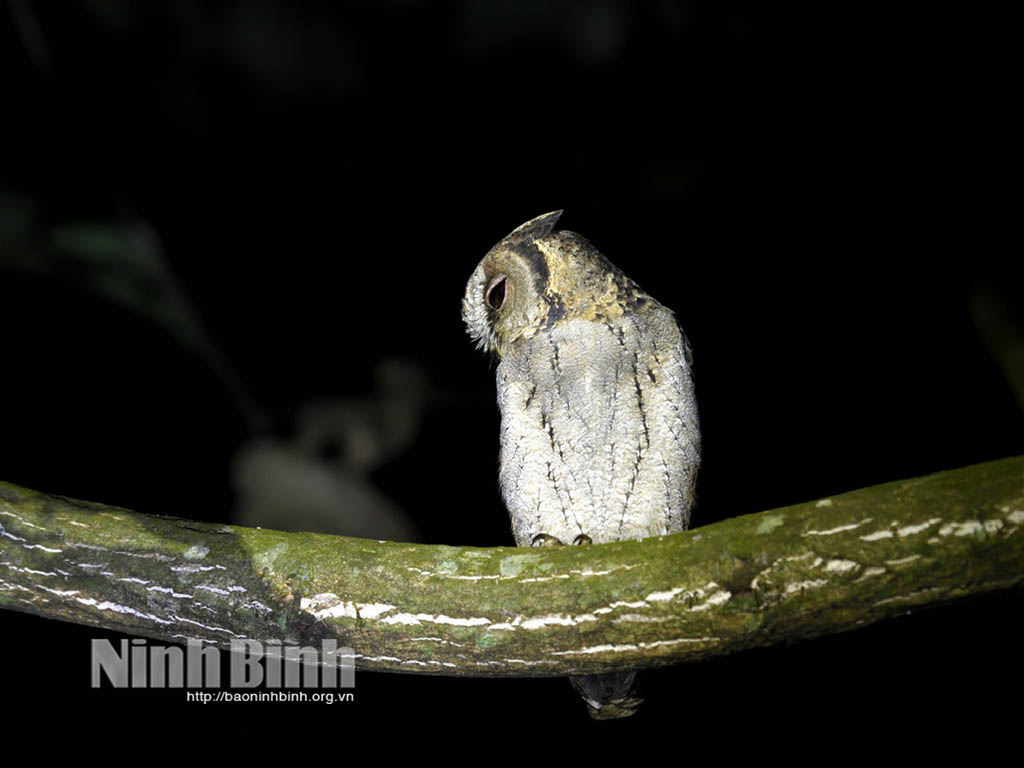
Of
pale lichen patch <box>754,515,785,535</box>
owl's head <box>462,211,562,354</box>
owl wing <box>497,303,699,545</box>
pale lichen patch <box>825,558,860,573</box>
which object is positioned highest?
owl's head <box>462,211,562,354</box>

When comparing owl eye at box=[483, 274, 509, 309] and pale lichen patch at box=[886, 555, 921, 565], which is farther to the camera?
owl eye at box=[483, 274, 509, 309]

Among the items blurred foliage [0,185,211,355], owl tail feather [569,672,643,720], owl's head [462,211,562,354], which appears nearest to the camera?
owl tail feather [569,672,643,720]

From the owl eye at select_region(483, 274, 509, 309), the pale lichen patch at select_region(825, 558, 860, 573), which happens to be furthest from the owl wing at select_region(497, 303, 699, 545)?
the pale lichen patch at select_region(825, 558, 860, 573)

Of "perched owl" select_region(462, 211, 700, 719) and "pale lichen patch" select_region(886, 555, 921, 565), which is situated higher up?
"perched owl" select_region(462, 211, 700, 719)

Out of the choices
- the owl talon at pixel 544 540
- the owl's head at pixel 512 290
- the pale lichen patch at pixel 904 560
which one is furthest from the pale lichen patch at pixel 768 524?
the owl's head at pixel 512 290

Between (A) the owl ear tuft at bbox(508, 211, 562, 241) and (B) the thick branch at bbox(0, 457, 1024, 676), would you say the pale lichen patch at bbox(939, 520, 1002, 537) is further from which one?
(A) the owl ear tuft at bbox(508, 211, 562, 241)

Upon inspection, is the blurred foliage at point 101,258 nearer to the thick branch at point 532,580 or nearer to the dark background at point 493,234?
the dark background at point 493,234

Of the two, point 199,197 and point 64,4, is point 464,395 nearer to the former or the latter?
point 199,197
